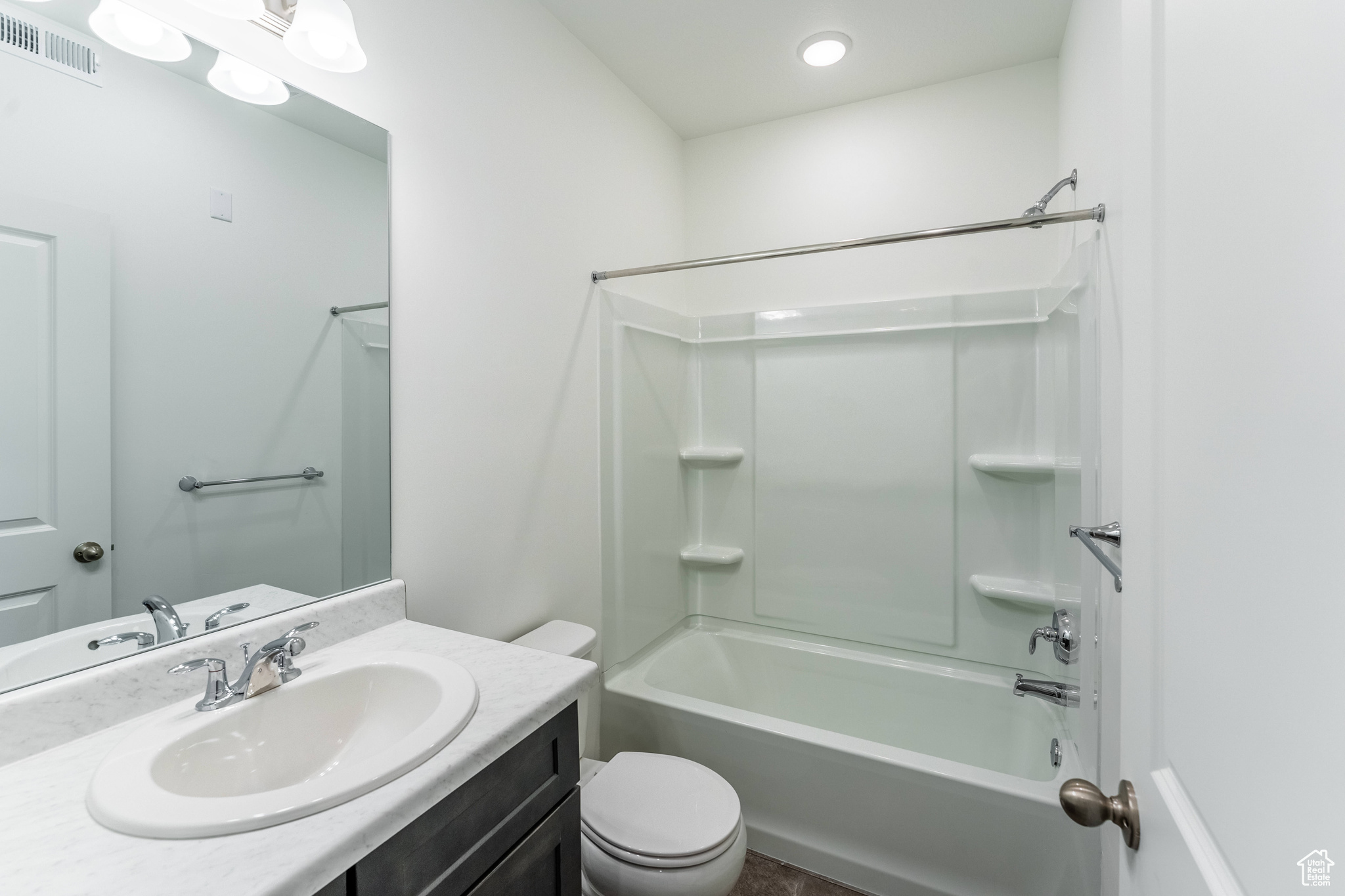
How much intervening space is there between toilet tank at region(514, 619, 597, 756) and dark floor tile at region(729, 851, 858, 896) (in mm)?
750

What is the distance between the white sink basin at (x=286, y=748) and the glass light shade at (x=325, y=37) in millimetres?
1156

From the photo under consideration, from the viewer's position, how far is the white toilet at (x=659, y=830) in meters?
1.30

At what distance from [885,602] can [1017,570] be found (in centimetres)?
49

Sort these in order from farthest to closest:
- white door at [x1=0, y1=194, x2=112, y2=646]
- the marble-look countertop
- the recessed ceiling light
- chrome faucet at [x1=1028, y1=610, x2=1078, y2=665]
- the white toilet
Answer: the recessed ceiling light < chrome faucet at [x1=1028, y1=610, x2=1078, y2=665] < the white toilet < white door at [x1=0, y1=194, x2=112, y2=646] < the marble-look countertop

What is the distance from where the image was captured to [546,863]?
3.26ft

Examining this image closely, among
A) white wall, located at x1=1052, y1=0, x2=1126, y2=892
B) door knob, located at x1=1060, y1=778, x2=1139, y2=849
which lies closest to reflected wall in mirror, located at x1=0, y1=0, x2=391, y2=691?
door knob, located at x1=1060, y1=778, x2=1139, y2=849

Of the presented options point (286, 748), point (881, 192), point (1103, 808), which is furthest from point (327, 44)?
point (881, 192)

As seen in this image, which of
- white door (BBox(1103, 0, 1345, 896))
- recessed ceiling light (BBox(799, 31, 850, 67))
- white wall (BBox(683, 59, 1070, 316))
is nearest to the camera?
white door (BBox(1103, 0, 1345, 896))

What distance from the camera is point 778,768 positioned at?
1.76m

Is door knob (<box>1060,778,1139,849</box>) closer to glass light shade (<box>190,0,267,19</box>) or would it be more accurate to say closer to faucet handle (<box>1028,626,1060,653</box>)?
faucet handle (<box>1028,626,1060,653</box>)

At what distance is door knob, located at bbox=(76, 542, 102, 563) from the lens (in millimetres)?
925

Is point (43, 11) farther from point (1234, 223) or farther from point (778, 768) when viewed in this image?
point (778, 768)

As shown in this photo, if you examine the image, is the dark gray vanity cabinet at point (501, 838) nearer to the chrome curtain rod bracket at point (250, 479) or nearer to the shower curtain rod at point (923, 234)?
the chrome curtain rod bracket at point (250, 479)

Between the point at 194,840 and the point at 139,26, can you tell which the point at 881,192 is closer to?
the point at 139,26
